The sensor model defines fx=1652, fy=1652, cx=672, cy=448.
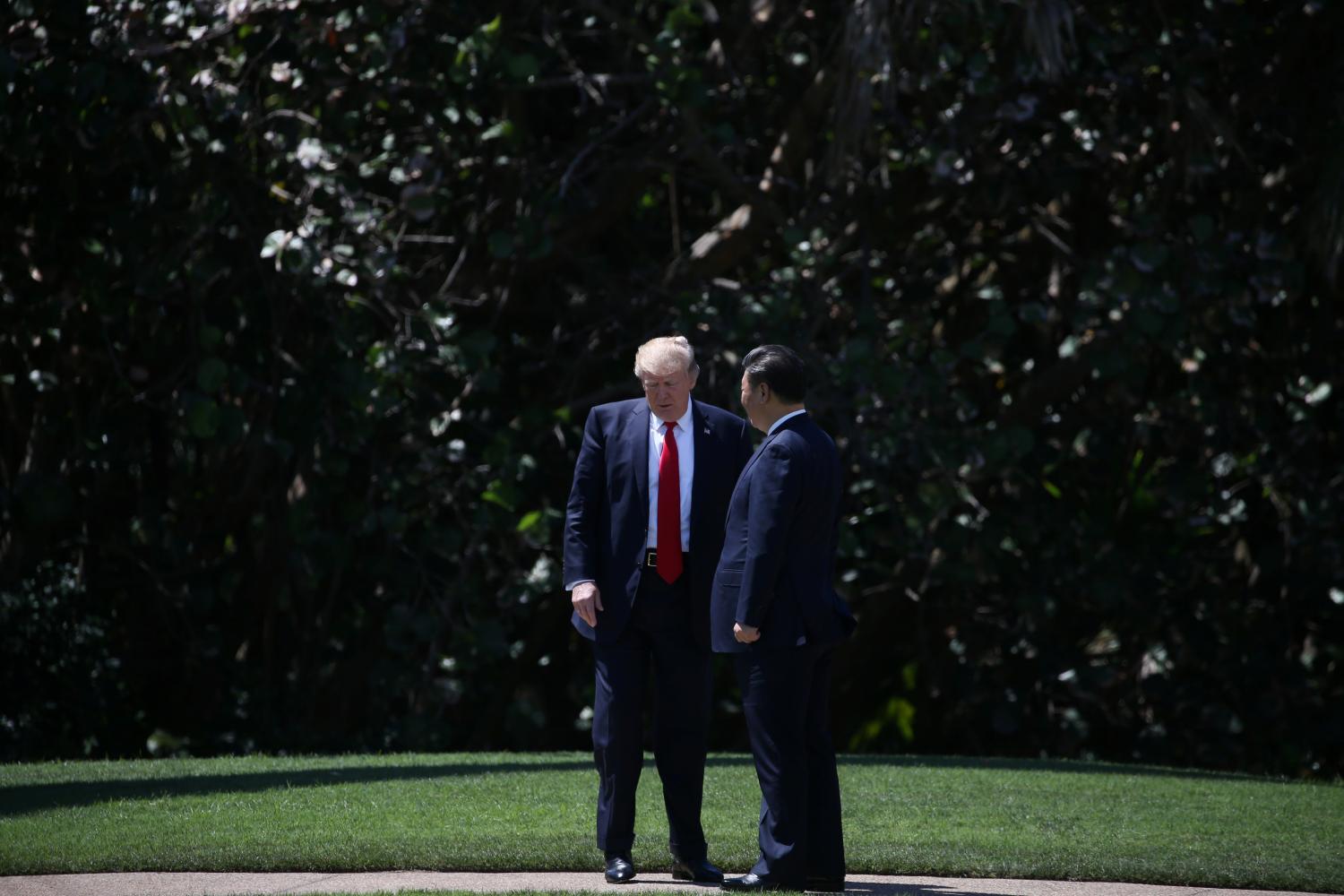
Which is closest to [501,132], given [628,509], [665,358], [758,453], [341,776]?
[341,776]

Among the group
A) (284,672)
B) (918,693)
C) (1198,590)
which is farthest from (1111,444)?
(284,672)

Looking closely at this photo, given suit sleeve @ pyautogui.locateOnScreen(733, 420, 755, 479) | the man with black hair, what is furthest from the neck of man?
suit sleeve @ pyautogui.locateOnScreen(733, 420, 755, 479)

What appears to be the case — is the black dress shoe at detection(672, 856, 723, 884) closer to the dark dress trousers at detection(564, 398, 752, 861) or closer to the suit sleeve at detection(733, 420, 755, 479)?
the dark dress trousers at detection(564, 398, 752, 861)

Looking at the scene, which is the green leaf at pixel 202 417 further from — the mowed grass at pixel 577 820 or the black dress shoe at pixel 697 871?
the black dress shoe at pixel 697 871

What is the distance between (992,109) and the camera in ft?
33.2

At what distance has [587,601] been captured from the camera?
203 inches

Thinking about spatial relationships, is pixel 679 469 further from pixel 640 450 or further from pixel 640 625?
pixel 640 625

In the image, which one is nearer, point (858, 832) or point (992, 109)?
point (858, 832)

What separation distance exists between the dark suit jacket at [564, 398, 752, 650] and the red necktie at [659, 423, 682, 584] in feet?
0.15

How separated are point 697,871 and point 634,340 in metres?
5.70

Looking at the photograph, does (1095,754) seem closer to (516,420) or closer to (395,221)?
(516,420)

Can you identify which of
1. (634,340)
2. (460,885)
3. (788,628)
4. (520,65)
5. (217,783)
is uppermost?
(520,65)

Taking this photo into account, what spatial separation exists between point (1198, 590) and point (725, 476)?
7.09 meters

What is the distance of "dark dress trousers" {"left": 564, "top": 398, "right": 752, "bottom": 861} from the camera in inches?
204
